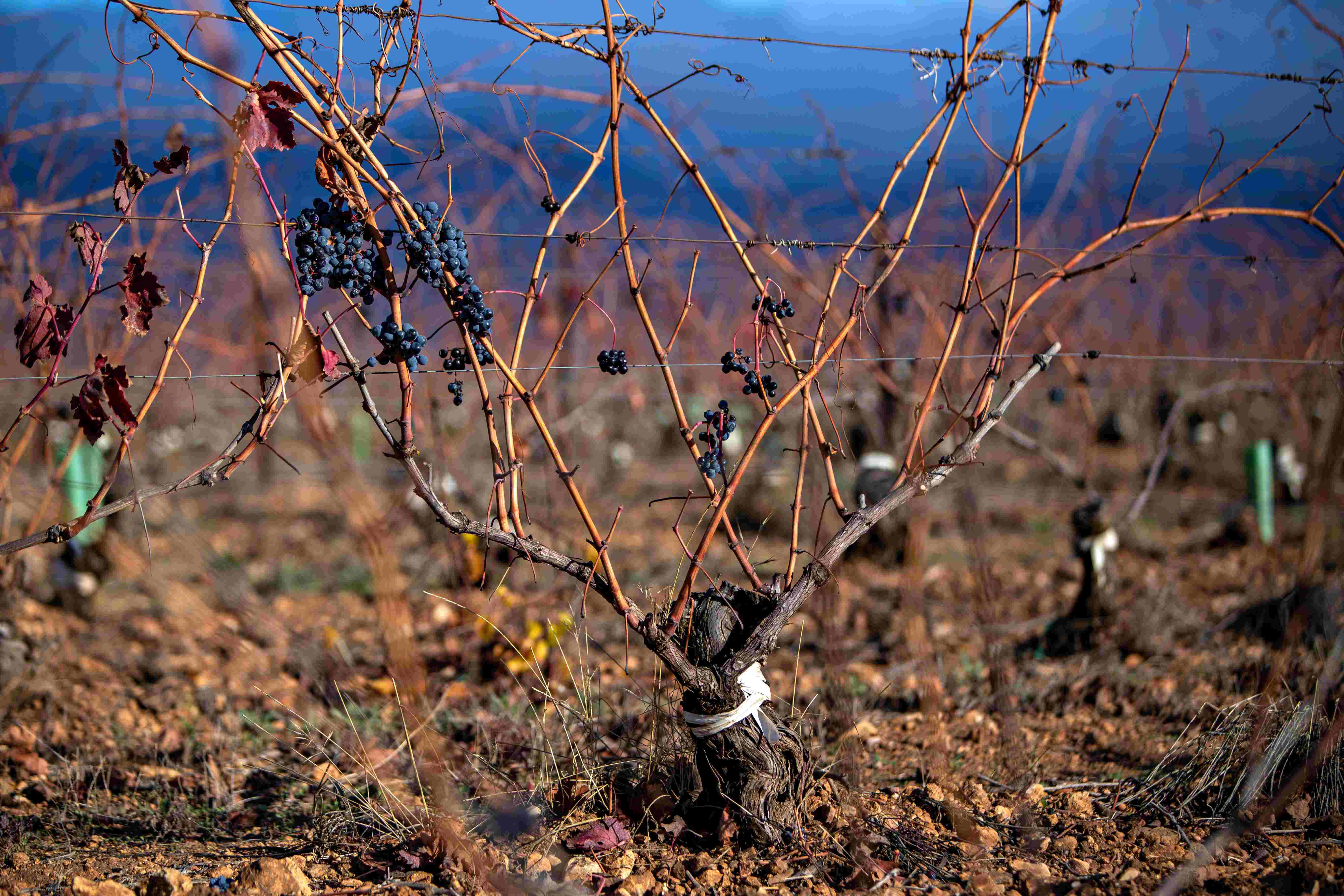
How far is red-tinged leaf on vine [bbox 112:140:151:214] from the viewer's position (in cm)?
163

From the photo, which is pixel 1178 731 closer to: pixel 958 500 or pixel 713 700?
pixel 958 500

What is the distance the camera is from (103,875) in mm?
1707

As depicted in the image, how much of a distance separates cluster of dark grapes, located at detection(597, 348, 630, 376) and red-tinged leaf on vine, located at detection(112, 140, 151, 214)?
87 cm

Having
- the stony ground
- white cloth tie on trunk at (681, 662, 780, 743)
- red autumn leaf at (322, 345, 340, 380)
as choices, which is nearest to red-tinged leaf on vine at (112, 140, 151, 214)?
red autumn leaf at (322, 345, 340, 380)

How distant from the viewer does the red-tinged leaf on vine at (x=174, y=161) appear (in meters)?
1.57

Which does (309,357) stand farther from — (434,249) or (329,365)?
(434,249)

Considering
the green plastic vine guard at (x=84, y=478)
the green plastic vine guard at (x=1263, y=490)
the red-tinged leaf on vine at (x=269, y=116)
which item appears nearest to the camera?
the red-tinged leaf on vine at (x=269, y=116)

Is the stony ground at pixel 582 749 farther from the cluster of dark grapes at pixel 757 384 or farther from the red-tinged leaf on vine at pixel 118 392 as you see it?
the cluster of dark grapes at pixel 757 384

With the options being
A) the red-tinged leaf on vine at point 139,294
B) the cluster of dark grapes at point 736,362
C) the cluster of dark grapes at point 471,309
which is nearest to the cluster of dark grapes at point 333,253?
the cluster of dark grapes at point 471,309

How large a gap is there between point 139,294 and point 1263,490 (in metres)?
4.77

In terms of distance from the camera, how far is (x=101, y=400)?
1618 millimetres

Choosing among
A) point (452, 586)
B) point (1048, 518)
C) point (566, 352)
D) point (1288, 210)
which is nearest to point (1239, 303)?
point (1048, 518)

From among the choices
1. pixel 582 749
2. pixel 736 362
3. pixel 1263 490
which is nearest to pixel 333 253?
pixel 736 362

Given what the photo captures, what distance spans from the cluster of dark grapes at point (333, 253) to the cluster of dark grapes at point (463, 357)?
0.17 m
